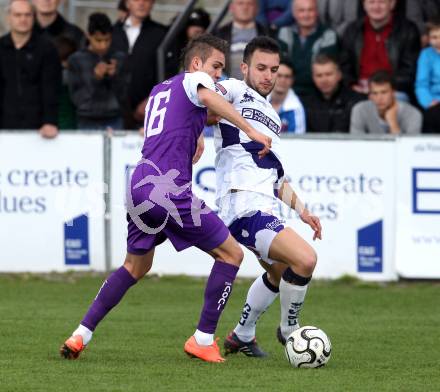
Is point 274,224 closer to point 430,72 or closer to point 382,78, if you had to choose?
point 382,78

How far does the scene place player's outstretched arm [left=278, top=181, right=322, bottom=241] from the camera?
8.34m

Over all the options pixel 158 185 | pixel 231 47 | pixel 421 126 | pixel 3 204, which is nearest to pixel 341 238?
pixel 421 126

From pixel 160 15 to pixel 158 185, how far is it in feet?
31.1

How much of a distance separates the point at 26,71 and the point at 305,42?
3265 millimetres

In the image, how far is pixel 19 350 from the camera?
855cm

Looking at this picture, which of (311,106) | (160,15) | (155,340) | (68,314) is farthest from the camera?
(160,15)

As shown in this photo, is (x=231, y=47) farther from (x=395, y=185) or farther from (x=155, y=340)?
(x=155, y=340)

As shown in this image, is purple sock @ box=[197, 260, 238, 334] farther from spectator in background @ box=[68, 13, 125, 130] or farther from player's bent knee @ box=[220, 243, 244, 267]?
spectator in background @ box=[68, 13, 125, 130]

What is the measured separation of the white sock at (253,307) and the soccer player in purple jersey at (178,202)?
1.68 feet

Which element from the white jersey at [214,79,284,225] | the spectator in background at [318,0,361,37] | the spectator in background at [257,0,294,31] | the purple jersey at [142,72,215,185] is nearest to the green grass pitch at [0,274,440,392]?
the white jersey at [214,79,284,225]

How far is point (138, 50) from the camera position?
14586 mm

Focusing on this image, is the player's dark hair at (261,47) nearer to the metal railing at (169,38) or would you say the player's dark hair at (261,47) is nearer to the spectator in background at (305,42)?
the spectator in background at (305,42)

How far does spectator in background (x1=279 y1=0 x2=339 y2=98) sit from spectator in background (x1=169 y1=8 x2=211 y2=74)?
1072mm

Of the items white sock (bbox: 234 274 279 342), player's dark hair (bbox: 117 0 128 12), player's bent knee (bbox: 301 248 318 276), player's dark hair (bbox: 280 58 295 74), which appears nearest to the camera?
player's bent knee (bbox: 301 248 318 276)
